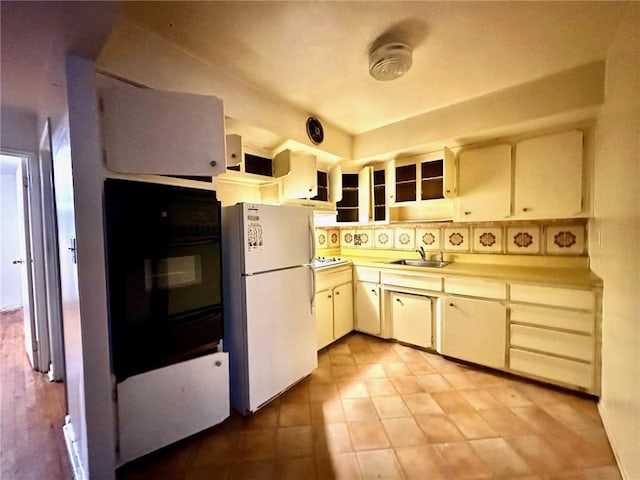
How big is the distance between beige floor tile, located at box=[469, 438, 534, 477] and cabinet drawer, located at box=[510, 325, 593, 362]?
0.83 m

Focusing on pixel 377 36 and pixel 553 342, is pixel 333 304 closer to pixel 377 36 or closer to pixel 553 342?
pixel 553 342

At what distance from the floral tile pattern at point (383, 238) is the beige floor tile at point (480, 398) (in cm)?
169

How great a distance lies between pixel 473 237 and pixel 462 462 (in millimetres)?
1986

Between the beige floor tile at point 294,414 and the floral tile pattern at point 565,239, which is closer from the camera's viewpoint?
the beige floor tile at point 294,414

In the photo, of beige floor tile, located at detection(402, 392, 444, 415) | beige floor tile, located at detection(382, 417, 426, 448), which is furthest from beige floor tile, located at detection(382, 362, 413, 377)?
beige floor tile, located at detection(382, 417, 426, 448)

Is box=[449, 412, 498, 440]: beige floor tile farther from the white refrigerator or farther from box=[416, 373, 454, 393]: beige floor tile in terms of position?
the white refrigerator

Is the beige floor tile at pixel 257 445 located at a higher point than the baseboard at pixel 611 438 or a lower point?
lower

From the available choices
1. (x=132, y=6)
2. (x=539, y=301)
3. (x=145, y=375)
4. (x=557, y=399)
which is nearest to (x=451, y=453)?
(x=557, y=399)

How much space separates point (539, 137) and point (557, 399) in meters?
1.98

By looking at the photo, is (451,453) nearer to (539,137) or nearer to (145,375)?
(145,375)

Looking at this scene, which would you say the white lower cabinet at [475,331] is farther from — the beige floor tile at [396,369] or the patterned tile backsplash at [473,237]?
the patterned tile backsplash at [473,237]

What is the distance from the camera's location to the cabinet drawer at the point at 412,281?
246cm

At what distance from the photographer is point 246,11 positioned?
1.27 meters

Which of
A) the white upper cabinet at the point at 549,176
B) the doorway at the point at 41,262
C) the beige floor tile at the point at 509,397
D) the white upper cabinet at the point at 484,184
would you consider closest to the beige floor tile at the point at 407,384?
the beige floor tile at the point at 509,397
